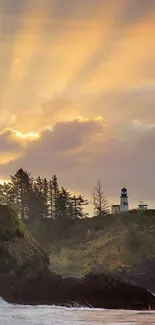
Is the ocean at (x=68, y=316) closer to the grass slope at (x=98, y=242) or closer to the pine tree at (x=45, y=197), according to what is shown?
the grass slope at (x=98, y=242)

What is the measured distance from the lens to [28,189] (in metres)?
100

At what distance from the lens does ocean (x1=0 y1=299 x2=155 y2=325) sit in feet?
114

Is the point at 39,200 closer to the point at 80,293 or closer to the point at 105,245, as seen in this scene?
the point at 105,245

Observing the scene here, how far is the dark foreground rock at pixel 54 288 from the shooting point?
46.0m

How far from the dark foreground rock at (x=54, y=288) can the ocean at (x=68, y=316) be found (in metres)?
2.75

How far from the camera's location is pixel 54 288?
47688 millimetres

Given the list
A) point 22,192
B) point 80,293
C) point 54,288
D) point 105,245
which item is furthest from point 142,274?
point 22,192

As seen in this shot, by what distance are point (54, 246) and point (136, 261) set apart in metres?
16.7

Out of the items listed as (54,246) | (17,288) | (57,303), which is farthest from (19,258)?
(54,246)

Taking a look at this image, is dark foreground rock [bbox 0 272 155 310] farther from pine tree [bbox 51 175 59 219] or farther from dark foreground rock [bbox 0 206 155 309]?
pine tree [bbox 51 175 59 219]

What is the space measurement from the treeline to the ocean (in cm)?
5368

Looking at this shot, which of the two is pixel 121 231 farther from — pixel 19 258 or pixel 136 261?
pixel 19 258

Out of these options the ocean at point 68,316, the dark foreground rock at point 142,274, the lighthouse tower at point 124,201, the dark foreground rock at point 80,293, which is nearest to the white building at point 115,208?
the lighthouse tower at point 124,201

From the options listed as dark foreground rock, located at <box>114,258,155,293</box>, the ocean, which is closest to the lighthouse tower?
dark foreground rock, located at <box>114,258,155,293</box>
